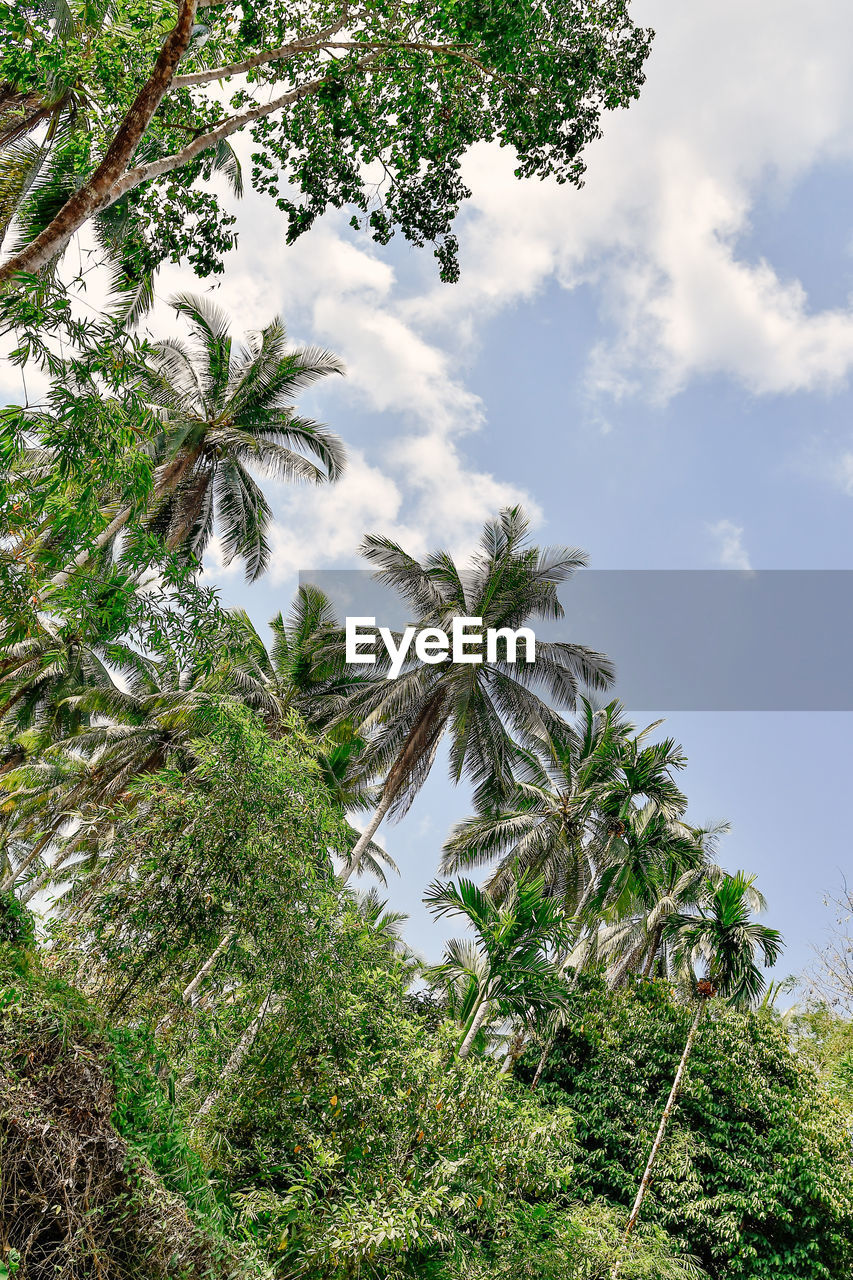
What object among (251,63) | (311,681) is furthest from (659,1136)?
(251,63)

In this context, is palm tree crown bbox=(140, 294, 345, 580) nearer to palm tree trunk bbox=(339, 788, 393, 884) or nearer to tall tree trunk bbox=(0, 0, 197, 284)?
palm tree trunk bbox=(339, 788, 393, 884)

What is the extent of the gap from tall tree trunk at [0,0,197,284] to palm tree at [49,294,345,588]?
11894 mm

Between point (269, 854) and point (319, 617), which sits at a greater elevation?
point (319, 617)

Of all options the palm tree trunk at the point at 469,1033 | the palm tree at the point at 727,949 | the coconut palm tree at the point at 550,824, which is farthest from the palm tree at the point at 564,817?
the palm tree trunk at the point at 469,1033

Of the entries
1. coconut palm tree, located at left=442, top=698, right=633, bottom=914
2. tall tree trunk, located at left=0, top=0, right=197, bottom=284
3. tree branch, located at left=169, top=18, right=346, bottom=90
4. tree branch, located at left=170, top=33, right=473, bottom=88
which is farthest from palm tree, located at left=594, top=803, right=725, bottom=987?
tall tree trunk, located at left=0, top=0, right=197, bottom=284

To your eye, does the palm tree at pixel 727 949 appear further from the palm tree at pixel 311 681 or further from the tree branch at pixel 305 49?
the tree branch at pixel 305 49

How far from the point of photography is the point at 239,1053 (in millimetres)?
9039

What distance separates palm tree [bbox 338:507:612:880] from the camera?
61.1ft

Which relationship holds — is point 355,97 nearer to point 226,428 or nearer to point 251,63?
point 251,63

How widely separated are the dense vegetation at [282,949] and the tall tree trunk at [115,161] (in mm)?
35

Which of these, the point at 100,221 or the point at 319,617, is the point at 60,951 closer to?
the point at 100,221

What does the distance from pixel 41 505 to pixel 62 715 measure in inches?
858

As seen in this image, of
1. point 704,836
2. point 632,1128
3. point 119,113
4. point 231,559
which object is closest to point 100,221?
point 119,113

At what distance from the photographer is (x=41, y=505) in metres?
5.90
